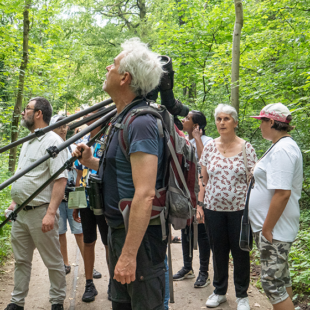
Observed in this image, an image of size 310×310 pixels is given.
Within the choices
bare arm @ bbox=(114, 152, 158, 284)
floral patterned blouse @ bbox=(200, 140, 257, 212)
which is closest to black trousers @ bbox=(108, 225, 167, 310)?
bare arm @ bbox=(114, 152, 158, 284)

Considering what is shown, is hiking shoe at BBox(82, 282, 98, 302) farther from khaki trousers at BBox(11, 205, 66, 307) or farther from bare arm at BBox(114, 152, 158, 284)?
bare arm at BBox(114, 152, 158, 284)

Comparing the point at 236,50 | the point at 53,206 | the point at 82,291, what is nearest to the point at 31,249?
the point at 53,206

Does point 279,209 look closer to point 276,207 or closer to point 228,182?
point 276,207

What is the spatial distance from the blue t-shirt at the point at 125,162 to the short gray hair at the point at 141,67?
133mm

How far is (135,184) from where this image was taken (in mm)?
1853

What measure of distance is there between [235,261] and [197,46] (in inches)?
310

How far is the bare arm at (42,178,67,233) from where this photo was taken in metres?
3.19

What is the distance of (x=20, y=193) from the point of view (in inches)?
128

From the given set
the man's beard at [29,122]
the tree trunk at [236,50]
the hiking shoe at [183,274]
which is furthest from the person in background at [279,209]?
the tree trunk at [236,50]

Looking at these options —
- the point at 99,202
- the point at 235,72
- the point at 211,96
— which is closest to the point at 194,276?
the point at 99,202

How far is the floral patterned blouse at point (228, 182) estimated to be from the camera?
361 centimetres

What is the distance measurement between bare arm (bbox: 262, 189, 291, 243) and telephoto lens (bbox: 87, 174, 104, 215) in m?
1.45

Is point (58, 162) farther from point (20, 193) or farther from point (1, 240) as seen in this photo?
point (1, 240)

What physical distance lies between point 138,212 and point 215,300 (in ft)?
8.12
